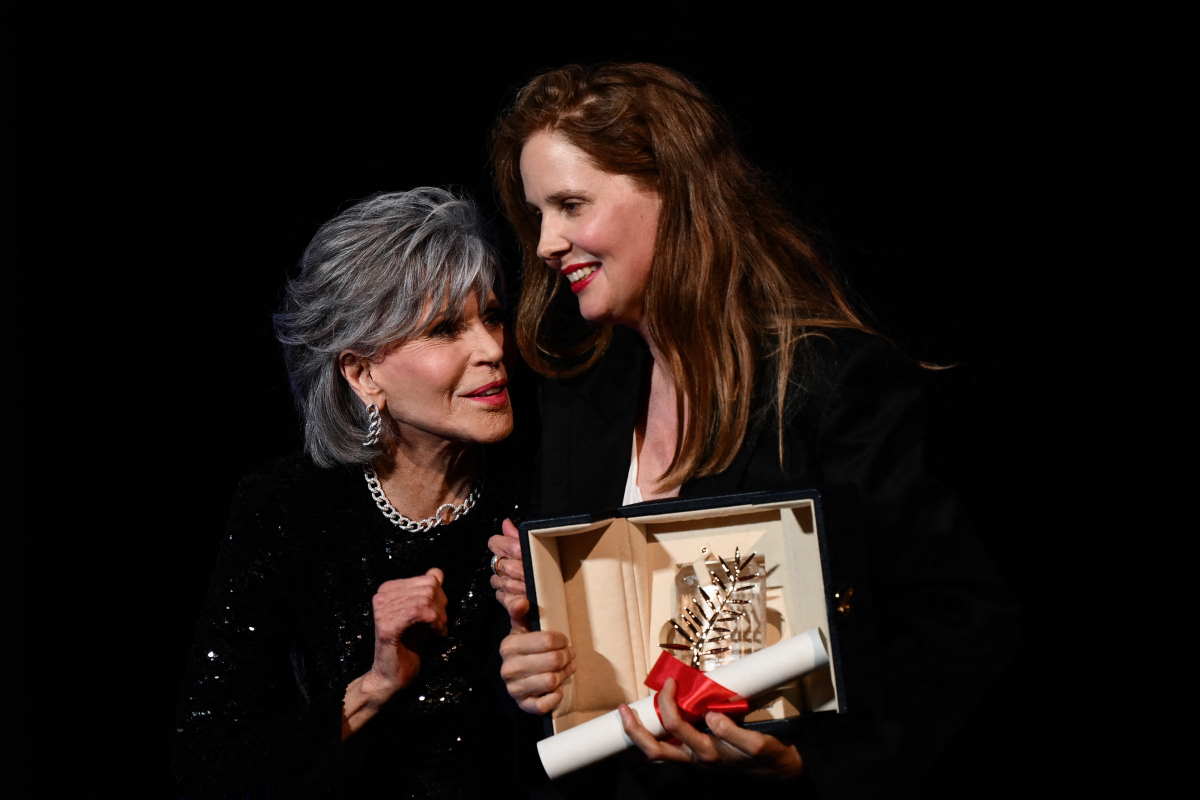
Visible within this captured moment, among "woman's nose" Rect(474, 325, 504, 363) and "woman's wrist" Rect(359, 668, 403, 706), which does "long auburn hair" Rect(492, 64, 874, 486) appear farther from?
"woman's wrist" Rect(359, 668, 403, 706)

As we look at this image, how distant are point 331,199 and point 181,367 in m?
0.51

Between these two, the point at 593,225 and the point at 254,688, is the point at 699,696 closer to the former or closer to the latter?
the point at 593,225

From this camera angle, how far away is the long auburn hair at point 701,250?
188cm

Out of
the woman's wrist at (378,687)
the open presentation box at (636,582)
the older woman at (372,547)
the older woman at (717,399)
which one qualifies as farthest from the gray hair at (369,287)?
the open presentation box at (636,582)

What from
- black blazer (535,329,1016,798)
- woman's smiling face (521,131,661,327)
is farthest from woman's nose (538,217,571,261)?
black blazer (535,329,1016,798)

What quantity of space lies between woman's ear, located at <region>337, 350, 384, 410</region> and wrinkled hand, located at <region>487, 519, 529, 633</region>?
0.45 metres

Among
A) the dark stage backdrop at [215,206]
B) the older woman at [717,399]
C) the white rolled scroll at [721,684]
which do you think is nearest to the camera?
the white rolled scroll at [721,684]

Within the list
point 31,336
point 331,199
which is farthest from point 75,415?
point 331,199

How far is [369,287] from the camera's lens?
2.14m

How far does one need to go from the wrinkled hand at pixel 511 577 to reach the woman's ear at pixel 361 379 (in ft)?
1.48

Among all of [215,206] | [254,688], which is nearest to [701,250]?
[254,688]

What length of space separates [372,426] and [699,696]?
946mm

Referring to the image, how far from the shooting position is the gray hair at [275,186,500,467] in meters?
2.14

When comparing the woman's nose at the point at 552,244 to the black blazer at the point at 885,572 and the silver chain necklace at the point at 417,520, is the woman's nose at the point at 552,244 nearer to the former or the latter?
the black blazer at the point at 885,572
